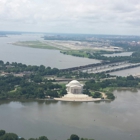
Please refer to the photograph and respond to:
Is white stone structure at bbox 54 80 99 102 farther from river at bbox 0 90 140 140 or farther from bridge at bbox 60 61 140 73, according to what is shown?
bridge at bbox 60 61 140 73

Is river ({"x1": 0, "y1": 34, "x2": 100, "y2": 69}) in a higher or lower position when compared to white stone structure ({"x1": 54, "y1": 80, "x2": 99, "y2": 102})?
higher

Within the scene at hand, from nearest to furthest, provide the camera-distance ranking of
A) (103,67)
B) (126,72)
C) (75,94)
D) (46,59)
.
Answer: (75,94) < (126,72) < (103,67) < (46,59)

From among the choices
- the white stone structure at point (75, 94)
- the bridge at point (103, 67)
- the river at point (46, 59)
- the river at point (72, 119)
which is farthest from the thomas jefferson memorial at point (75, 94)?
the river at point (46, 59)

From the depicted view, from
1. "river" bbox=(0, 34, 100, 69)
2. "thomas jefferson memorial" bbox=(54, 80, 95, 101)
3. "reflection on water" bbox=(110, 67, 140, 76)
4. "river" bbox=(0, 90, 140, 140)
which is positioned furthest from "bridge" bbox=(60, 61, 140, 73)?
"river" bbox=(0, 90, 140, 140)

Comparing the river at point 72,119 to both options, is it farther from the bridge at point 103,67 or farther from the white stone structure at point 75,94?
the bridge at point 103,67

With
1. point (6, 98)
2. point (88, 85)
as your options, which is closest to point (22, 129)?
point (6, 98)

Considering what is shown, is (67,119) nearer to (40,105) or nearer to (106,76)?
(40,105)

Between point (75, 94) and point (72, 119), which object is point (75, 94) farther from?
point (72, 119)

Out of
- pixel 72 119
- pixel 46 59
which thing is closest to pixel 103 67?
pixel 46 59
